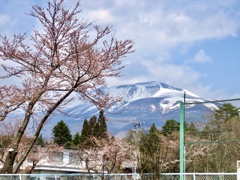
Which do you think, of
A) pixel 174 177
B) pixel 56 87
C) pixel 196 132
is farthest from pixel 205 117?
pixel 56 87

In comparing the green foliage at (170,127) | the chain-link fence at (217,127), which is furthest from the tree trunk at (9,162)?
the green foliage at (170,127)

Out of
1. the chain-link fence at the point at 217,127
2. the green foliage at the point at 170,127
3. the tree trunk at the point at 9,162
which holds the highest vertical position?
the green foliage at the point at 170,127

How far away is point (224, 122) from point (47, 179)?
22.0 feet

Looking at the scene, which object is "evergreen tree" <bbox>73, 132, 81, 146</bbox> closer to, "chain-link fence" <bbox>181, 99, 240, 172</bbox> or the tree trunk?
"chain-link fence" <bbox>181, 99, 240, 172</bbox>

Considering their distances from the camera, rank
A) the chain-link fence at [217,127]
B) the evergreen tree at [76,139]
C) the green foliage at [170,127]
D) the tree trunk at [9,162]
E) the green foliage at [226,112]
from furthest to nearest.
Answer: the evergreen tree at [76,139] → the green foliage at [170,127] → the green foliage at [226,112] → the chain-link fence at [217,127] → the tree trunk at [9,162]

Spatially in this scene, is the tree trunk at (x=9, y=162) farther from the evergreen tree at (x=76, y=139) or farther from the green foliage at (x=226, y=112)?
the evergreen tree at (x=76, y=139)

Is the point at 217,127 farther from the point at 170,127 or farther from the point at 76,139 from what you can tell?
the point at 76,139

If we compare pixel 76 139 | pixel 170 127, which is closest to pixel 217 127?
pixel 170 127

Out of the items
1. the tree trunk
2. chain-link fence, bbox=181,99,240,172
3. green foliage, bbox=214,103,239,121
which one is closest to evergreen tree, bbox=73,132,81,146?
chain-link fence, bbox=181,99,240,172

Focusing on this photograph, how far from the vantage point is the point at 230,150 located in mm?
18469

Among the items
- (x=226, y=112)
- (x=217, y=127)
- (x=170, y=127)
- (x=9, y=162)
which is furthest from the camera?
(x=170, y=127)

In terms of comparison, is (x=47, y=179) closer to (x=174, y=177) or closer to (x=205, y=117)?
(x=174, y=177)

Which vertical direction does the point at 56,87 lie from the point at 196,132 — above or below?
above

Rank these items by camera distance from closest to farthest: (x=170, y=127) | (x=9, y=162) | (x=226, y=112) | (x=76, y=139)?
1. (x=9, y=162)
2. (x=226, y=112)
3. (x=170, y=127)
4. (x=76, y=139)
